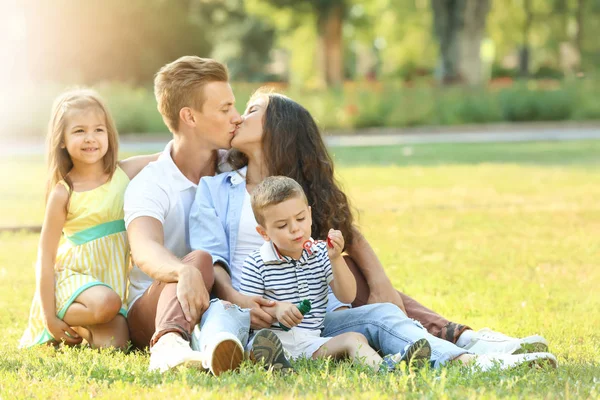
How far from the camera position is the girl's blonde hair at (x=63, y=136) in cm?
519

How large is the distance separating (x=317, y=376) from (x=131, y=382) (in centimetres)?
79

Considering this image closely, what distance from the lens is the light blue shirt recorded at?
487cm

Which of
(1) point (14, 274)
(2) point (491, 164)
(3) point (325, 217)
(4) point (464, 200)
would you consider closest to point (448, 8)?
(2) point (491, 164)

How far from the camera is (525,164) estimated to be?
1666cm

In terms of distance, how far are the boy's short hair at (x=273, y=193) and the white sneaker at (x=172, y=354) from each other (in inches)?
27.6

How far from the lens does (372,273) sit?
16.6 ft

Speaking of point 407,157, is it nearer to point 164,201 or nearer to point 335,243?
point 164,201

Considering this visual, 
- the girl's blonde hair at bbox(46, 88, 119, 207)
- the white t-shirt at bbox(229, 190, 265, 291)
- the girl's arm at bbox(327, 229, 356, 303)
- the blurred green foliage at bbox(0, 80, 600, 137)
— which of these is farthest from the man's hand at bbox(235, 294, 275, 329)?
the blurred green foliage at bbox(0, 80, 600, 137)

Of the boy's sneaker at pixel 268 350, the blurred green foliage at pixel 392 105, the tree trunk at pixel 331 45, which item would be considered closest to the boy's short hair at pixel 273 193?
the boy's sneaker at pixel 268 350

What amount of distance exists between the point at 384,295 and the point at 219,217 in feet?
3.20

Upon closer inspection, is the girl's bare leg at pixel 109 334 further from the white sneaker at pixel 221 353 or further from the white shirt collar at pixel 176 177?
the white sneaker at pixel 221 353

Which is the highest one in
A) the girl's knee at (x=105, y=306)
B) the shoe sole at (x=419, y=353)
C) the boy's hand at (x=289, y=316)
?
the boy's hand at (x=289, y=316)

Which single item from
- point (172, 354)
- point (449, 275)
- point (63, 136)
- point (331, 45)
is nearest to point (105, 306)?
point (172, 354)

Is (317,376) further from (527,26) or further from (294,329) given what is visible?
(527,26)
